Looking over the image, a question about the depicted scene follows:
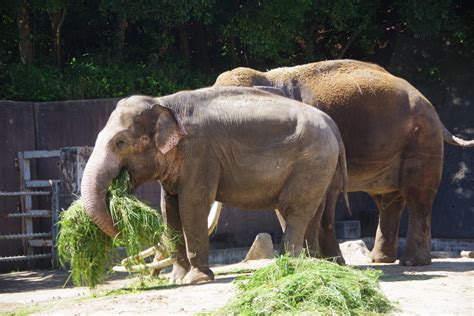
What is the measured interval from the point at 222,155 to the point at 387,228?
3.56 m

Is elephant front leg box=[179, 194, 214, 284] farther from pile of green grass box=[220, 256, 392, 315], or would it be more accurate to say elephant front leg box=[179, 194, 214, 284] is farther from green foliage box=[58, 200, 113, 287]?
pile of green grass box=[220, 256, 392, 315]

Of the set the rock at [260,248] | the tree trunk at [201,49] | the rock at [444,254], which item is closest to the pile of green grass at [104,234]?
the rock at [260,248]

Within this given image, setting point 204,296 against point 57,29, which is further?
point 57,29

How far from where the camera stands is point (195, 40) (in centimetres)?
2047

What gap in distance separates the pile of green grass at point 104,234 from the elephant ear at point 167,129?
1.65 feet

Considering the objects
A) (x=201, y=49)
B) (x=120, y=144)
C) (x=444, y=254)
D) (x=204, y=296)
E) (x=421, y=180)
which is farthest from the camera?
(x=201, y=49)

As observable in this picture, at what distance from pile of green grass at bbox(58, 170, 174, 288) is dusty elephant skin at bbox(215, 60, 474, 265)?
2565 millimetres

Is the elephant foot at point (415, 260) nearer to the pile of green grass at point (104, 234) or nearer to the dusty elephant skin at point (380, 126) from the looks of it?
the dusty elephant skin at point (380, 126)

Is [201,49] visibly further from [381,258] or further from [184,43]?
[381,258]

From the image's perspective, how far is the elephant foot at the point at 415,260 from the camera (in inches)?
479

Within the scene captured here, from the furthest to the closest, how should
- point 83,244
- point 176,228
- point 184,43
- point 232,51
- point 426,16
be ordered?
point 184,43, point 232,51, point 426,16, point 176,228, point 83,244

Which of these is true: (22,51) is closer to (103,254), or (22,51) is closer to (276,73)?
(276,73)

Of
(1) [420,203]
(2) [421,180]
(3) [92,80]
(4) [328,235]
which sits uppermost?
(3) [92,80]

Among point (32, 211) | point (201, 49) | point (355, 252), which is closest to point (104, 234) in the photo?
point (355, 252)
